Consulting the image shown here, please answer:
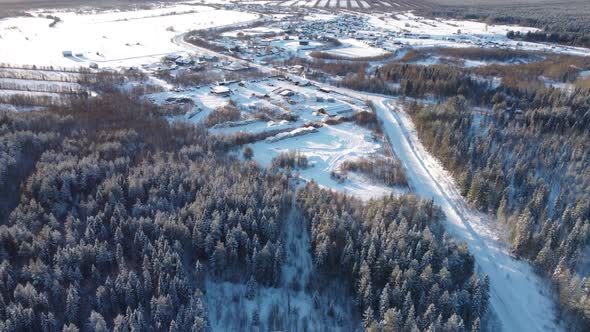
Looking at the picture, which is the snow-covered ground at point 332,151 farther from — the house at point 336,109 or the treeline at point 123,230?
the treeline at point 123,230

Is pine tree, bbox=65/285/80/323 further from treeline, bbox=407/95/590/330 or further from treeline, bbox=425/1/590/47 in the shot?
treeline, bbox=425/1/590/47

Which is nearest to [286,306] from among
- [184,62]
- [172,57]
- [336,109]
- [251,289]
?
[251,289]

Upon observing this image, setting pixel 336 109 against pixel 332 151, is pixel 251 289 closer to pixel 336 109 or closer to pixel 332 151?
pixel 332 151

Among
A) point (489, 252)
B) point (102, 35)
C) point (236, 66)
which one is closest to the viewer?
point (489, 252)

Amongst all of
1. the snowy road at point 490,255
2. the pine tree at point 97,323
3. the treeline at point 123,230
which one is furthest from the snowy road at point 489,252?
the pine tree at point 97,323

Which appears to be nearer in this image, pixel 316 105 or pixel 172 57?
pixel 316 105

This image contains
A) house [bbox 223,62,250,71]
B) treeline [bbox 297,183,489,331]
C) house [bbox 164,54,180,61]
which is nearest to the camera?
treeline [bbox 297,183,489,331]

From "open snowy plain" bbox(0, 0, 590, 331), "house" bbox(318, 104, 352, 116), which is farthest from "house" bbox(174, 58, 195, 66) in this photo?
"house" bbox(318, 104, 352, 116)
